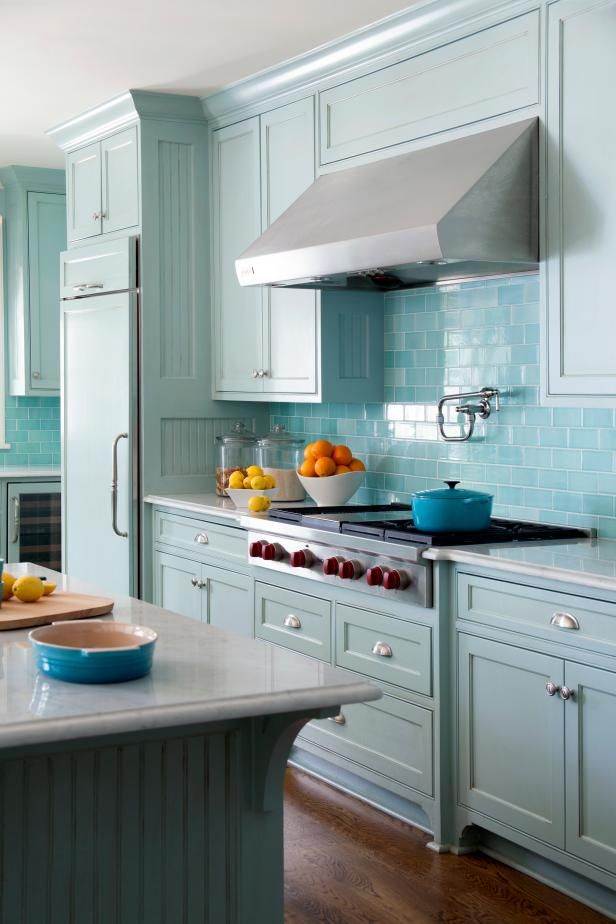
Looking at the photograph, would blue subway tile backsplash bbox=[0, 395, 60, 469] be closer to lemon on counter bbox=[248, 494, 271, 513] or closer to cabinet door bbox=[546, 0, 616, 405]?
lemon on counter bbox=[248, 494, 271, 513]

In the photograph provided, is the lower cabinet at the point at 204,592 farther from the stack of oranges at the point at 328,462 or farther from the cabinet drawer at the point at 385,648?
the cabinet drawer at the point at 385,648

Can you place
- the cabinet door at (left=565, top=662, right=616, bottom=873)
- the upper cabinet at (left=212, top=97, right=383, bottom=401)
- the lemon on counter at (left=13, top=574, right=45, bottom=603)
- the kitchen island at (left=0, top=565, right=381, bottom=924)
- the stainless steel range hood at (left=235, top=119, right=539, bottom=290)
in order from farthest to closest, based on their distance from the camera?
1. the upper cabinet at (left=212, top=97, right=383, bottom=401)
2. the stainless steel range hood at (left=235, top=119, right=539, bottom=290)
3. the cabinet door at (left=565, top=662, right=616, bottom=873)
4. the lemon on counter at (left=13, top=574, right=45, bottom=603)
5. the kitchen island at (left=0, top=565, right=381, bottom=924)

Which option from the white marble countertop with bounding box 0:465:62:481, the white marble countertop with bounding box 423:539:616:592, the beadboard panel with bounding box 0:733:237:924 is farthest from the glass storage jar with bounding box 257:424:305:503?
the beadboard panel with bounding box 0:733:237:924

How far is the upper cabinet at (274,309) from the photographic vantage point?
184 inches

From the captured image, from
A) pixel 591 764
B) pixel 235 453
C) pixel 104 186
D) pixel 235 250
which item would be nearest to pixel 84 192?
pixel 104 186

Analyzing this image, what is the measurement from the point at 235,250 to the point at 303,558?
1.80 metres

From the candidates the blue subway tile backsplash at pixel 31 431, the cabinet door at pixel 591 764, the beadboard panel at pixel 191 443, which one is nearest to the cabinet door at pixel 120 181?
the beadboard panel at pixel 191 443

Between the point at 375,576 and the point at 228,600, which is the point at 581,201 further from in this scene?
the point at 228,600

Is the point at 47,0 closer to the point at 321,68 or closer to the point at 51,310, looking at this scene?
the point at 321,68

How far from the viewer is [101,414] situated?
5.62 meters

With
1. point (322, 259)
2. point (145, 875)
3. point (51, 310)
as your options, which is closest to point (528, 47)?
point (322, 259)

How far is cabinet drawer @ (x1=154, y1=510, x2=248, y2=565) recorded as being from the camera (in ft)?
15.2

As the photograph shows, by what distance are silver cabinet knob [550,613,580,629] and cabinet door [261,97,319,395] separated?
190 centimetres

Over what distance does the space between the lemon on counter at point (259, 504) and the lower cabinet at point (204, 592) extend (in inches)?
10.5
